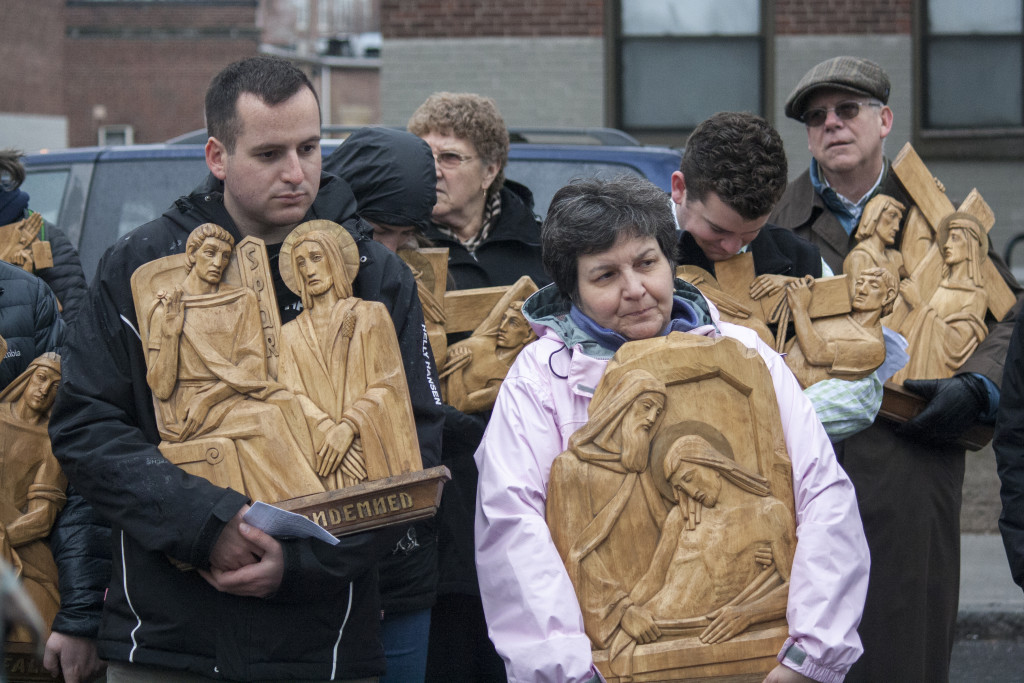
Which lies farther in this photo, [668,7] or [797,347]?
[668,7]

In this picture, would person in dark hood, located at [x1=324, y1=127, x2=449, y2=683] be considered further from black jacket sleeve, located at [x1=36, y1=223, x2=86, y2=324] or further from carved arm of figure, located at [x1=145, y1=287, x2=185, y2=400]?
black jacket sleeve, located at [x1=36, y1=223, x2=86, y2=324]

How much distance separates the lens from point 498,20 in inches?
385

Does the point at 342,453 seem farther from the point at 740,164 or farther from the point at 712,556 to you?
the point at 740,164

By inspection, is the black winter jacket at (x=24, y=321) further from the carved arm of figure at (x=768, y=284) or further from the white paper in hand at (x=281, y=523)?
the carved arm of figure at (x=768, y=284)

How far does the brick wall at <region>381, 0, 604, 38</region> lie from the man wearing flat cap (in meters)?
6.09

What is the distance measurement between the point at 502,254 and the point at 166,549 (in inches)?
64.6

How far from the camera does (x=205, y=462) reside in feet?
7.94

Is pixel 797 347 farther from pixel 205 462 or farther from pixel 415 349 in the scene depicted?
pixel 205 462

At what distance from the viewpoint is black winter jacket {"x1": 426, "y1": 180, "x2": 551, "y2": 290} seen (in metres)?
3.60

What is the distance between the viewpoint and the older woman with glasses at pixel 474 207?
11.9 feet

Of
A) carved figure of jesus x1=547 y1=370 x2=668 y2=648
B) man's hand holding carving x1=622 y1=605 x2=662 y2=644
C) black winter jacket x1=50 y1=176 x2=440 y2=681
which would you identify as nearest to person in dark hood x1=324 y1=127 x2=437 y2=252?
black winter jacket x1=50 y1=176 x2=440 y2=681

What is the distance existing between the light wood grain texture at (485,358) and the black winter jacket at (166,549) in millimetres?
562

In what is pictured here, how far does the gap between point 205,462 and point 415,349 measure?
546mm

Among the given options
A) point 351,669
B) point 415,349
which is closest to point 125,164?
point 415,349
